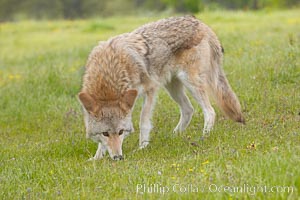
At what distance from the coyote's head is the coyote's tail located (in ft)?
4.98

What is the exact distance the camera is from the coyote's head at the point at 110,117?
6.55 m

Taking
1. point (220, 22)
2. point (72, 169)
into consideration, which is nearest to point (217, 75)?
point (72, 169)

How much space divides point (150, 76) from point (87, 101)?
1.35 meters

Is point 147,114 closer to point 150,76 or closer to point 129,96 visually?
point 150,76

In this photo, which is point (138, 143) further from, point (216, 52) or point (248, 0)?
point (248, 0)

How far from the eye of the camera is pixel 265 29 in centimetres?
1669

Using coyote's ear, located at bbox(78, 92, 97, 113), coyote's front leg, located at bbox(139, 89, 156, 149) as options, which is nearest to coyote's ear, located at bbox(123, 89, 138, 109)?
coyote's ear, located at bbox(78, 92, 97, 113)

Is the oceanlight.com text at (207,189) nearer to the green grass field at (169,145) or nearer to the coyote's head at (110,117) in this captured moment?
the green grass field at (169,145)

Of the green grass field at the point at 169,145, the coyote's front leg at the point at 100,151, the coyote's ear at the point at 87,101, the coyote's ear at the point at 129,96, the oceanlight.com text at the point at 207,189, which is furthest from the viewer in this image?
the coyote's front leg at the point at 100,151

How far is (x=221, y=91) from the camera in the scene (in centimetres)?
770

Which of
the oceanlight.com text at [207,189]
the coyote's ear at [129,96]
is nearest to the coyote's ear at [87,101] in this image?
the coyote's ear at [129,96]

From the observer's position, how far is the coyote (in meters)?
6.67

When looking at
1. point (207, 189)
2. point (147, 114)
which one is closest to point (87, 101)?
point (147, 114)

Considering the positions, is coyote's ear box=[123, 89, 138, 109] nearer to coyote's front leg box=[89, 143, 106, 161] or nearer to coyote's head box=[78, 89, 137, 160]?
coyote's head box=[78, 89, 137, 160]
